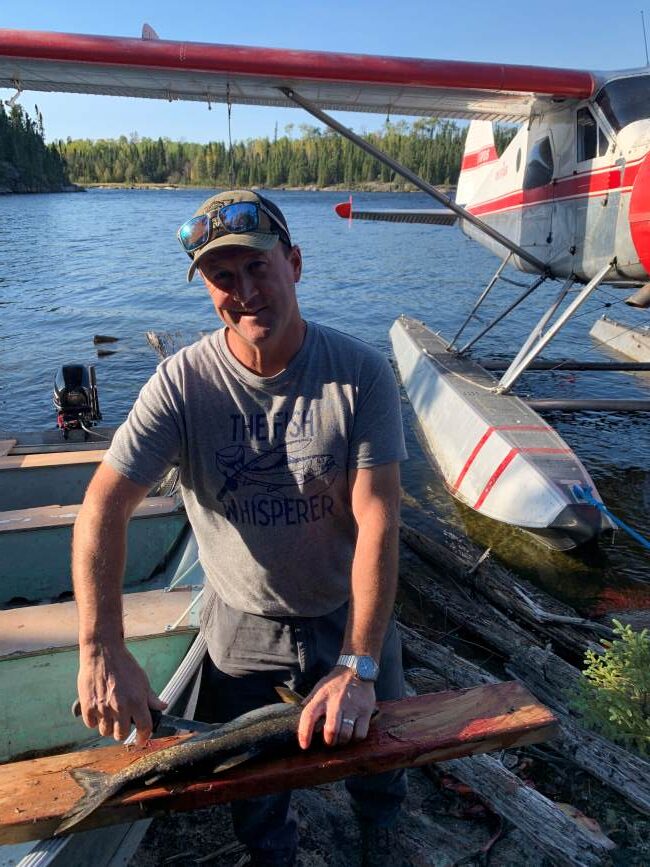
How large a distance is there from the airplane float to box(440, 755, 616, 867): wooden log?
111 inches

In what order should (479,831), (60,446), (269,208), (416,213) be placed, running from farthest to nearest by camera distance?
(416,213) → (60,446) → (479,831) → (269,208)

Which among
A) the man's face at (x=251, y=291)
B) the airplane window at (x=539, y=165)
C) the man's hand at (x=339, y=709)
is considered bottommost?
the man's hand at (x=339, y=709)

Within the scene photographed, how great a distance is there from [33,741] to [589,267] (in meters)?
6.83

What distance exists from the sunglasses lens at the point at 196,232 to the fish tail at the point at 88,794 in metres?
1.43

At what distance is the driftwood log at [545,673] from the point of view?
8.37 ft

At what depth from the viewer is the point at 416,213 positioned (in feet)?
41.4

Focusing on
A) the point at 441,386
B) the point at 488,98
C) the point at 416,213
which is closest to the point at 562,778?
the point at 441,386

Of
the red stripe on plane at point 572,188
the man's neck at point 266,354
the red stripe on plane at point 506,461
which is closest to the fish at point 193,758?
the man's neck at point 266,354

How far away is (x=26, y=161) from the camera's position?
94.1 meters

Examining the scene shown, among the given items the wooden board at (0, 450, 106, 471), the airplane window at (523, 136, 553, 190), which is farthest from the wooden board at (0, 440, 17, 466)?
Result: the airplane window at (523, 136, 553, 190)

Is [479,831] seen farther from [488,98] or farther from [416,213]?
[416,213]

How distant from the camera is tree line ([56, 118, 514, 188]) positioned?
82.1m

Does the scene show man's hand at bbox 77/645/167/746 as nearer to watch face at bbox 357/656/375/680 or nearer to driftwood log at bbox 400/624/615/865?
watch face at bbox 357/656/375/680

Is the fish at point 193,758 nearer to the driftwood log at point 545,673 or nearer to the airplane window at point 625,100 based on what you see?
the driftwood log at point 545,673
